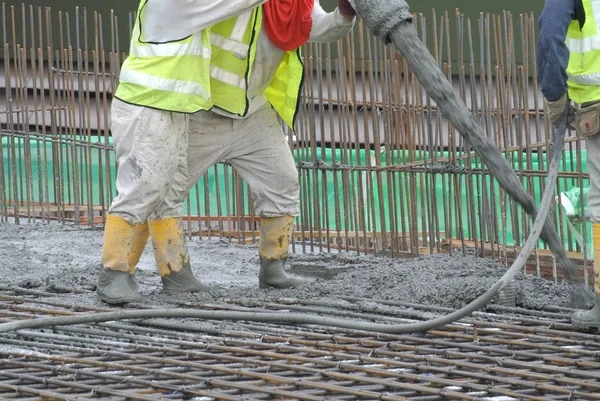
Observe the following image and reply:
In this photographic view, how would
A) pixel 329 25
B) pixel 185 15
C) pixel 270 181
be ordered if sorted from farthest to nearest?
pixel 270 181
pixel 329 25
pixel 185 15

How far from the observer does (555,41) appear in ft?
12.5

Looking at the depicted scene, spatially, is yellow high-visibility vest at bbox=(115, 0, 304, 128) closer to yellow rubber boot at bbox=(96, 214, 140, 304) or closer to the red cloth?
the red cloth

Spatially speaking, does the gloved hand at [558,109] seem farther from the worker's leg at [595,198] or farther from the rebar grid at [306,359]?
the rebar grid at [306,359]

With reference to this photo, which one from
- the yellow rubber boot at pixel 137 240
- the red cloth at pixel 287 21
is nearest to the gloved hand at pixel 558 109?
the red cloth at pixel 287 21

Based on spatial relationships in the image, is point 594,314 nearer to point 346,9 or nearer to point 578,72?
point 578,72

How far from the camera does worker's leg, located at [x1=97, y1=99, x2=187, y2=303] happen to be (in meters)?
4.45

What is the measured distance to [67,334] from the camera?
400cm

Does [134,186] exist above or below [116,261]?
above

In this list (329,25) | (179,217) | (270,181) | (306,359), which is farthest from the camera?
(270,181)

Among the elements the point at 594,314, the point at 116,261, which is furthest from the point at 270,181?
the point at 594,314

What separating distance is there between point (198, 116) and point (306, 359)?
5.70ft

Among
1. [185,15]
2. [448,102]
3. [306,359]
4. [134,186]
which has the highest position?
[185,15]

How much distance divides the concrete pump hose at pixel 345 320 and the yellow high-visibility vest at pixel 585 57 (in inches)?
5.2

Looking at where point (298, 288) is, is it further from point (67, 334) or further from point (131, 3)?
point (131, 3)
